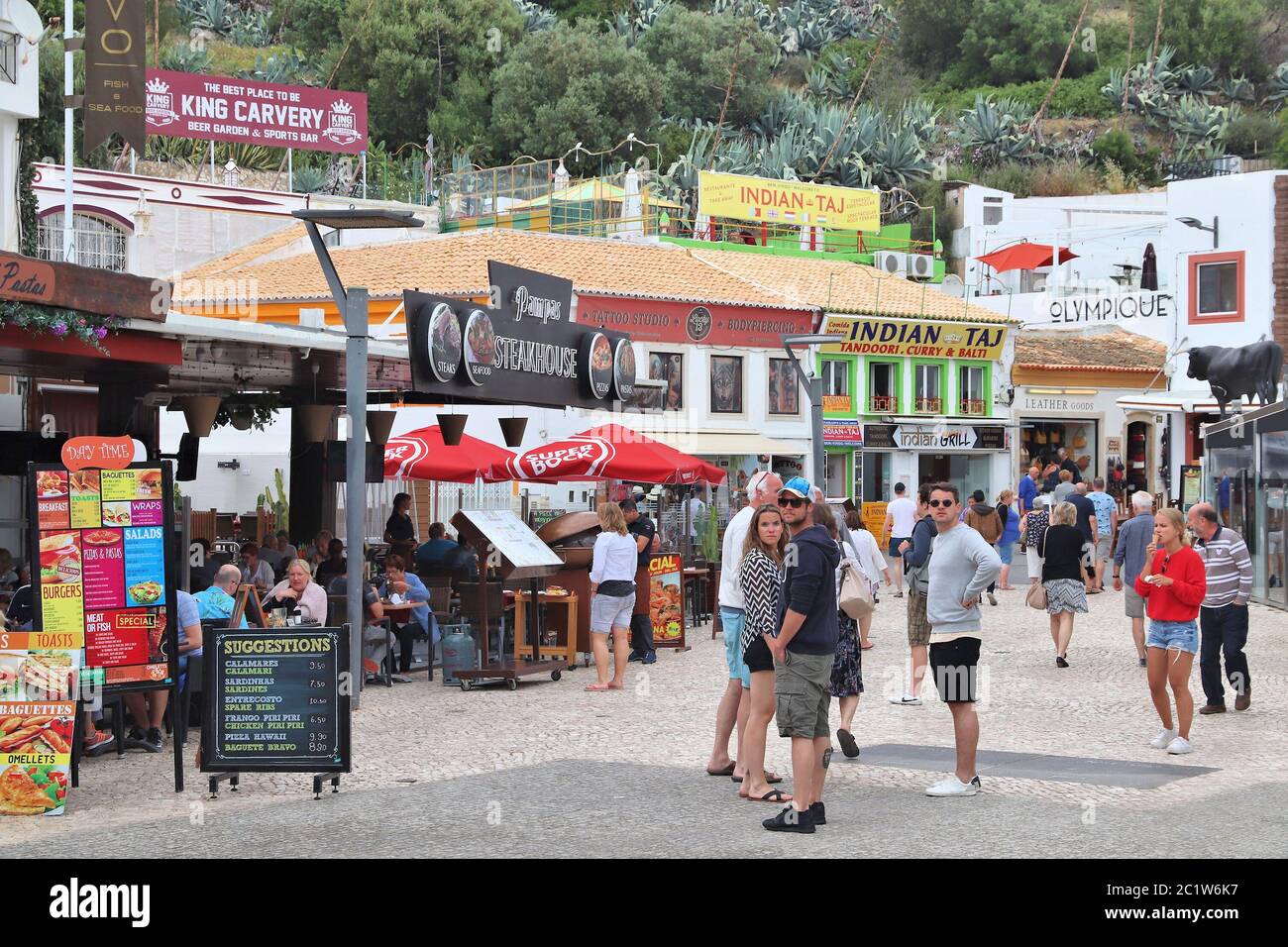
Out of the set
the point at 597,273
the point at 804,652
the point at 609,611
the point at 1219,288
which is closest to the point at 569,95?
the point at 597,273

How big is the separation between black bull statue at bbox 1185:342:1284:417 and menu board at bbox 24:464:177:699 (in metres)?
20.5

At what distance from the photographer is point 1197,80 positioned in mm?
75938

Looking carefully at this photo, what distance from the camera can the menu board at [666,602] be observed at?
58.9 feet

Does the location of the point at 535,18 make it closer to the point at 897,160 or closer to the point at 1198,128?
the point at 897,160

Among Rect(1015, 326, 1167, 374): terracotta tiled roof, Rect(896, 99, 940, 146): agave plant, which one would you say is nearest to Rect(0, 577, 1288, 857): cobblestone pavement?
Rect(1015, 326, 1167, 374): terracotta tiled roof

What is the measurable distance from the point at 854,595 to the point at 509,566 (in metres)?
5.37

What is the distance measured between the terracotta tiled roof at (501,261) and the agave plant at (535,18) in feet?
119

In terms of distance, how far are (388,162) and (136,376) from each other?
142ft

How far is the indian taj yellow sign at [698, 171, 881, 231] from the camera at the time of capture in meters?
42.9

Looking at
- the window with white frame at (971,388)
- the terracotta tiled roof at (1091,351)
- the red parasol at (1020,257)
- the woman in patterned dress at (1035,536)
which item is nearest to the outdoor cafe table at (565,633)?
the woman in patterned dress at (1035,536)

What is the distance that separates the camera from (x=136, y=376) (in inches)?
549

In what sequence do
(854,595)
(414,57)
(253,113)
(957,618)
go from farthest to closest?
(414,57) < (253,113) < (854,595) < (957,618)

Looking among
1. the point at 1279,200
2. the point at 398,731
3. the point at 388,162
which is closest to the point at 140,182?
the point at 388,162

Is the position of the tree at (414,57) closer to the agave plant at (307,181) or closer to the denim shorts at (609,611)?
the agave plant at (307,181)
